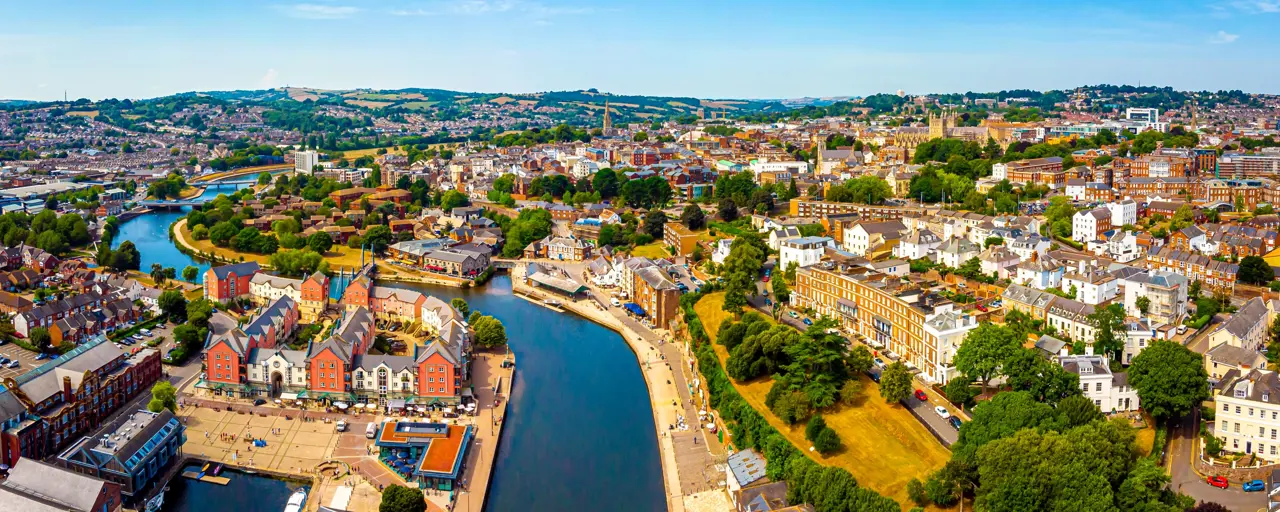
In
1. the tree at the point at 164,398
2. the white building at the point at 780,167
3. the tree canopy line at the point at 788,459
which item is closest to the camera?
the tree canopy line at the point at 788,459

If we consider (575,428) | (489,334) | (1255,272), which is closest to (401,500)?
(575,428)

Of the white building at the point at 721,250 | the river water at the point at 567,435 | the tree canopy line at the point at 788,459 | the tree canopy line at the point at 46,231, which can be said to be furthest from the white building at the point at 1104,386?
the tree canopy line at the point at 46,231

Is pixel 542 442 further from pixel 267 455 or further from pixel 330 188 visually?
pixel 330 188

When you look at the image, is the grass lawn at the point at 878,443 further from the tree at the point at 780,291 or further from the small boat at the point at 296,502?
the small boat at the point at 296,502

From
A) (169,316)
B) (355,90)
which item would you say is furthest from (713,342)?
(355,90)

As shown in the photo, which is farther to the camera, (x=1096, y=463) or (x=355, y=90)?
(x=355, y=90)

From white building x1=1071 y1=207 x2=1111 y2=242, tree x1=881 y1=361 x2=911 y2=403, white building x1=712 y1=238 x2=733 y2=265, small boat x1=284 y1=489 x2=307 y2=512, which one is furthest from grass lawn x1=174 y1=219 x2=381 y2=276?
white building x1=1071 y1=207 x2=1111 y2=242

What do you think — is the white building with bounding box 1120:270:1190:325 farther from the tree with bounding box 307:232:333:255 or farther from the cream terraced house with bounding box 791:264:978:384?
the tree with bounding box 307:232:333:255
